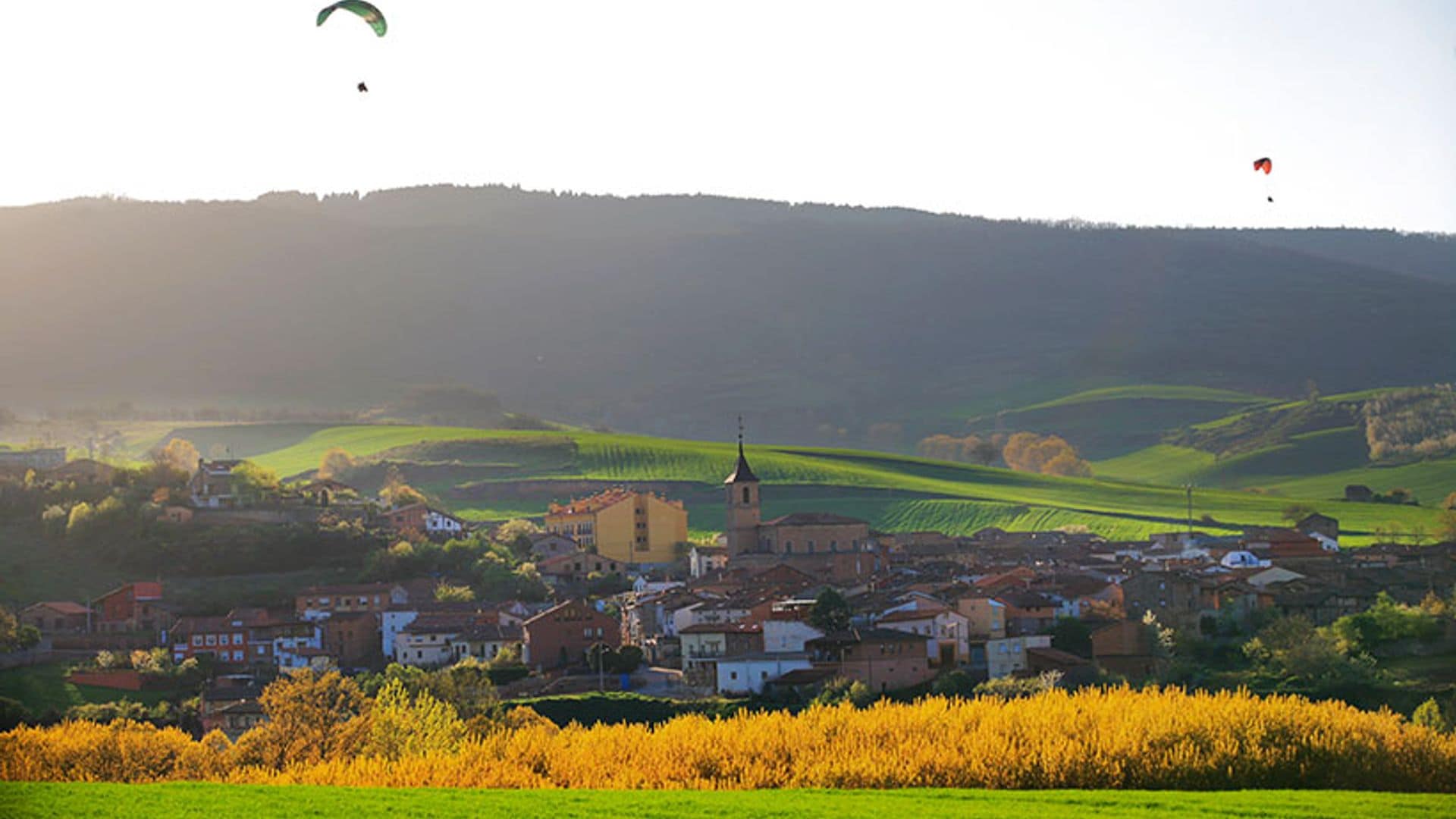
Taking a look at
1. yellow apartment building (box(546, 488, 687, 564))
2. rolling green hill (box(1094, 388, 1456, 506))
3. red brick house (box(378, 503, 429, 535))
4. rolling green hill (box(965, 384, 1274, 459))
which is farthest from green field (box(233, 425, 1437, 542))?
rolling green hill (box(965, 384, 1274, 459))

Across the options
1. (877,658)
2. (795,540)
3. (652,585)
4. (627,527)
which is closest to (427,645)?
(652,585)

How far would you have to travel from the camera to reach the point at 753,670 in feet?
145

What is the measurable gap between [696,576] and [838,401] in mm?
130601

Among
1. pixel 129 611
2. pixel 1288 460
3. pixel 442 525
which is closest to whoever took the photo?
pixel 129 611

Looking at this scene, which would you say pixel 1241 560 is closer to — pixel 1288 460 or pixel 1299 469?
pixel 1299 469

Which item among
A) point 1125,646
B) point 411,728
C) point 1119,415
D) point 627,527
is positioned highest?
point 1119,415

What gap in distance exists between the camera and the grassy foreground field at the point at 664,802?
64.7ft

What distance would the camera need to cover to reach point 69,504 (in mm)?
65750

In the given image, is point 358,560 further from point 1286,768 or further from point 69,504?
point 1286,768

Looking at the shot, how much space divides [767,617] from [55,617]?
21.0 meters

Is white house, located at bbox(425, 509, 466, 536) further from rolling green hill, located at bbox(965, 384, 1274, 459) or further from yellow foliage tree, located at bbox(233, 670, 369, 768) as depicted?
rolling green hill, located at bbox(965, 384, 1274, 459)

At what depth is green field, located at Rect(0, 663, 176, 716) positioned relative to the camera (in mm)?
44375

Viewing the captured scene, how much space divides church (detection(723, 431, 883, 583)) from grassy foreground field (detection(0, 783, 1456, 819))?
4323cm

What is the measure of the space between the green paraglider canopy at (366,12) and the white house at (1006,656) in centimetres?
2424
